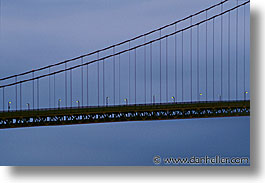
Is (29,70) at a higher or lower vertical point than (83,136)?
higher

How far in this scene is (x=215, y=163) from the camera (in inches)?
384

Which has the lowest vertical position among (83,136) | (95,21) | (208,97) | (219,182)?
(219,182)

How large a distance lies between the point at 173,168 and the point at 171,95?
6.10 feet

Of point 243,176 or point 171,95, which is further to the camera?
point 171,95

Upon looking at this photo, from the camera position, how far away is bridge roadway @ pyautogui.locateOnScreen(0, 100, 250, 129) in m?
11.4

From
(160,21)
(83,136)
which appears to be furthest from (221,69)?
(83,136)

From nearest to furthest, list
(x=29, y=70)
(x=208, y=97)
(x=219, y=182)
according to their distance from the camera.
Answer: (x=219, y=182) → (x=208, y=97) → (x=29, y=70)

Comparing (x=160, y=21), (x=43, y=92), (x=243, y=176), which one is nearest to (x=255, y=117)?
(x=243, y=176)

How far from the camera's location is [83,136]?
11.3 metres

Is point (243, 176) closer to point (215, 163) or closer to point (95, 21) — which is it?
point (215, 163)

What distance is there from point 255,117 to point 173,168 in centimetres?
175

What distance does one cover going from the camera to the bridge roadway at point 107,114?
11445mm

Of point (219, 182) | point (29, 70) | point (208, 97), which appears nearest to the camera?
point (219, 182)

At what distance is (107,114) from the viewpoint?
40.6ft
